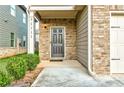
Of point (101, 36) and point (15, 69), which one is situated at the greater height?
point (101, 36)

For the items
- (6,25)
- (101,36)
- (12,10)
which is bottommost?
(101,36)

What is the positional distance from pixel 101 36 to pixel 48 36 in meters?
7.35

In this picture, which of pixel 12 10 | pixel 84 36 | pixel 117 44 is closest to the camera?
pixel 117 44

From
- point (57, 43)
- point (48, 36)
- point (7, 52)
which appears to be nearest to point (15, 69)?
point (48, 36)

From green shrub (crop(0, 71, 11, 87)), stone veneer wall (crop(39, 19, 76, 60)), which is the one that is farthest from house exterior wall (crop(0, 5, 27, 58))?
green shrub (crop(0, 71, 11, 87))

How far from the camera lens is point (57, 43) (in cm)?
1572

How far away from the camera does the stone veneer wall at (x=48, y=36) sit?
1533 centimetres

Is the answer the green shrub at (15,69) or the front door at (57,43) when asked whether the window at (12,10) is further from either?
the green shrub at (15,69)

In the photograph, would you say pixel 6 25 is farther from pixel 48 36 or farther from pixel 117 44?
pixel 117 44
